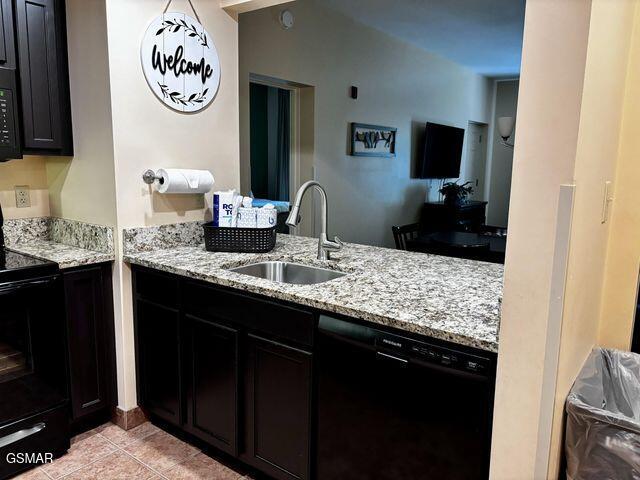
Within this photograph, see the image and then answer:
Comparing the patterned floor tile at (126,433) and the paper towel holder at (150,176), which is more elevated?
the paper towel holder at (150,176)

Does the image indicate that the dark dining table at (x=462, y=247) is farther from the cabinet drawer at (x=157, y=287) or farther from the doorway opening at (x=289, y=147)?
the cabinet drawer at (x=157, y=287)

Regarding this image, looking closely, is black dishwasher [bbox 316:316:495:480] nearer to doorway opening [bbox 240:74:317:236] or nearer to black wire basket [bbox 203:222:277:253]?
black wire basket [bbox 203:222:277:253]

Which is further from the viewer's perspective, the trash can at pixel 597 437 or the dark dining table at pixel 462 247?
the dark dining table at pixel 462 247

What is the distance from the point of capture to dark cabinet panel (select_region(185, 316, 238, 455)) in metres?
1.99

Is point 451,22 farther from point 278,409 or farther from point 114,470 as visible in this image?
point 114,470

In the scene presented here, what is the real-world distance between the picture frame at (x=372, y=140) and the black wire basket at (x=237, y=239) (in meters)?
2.34

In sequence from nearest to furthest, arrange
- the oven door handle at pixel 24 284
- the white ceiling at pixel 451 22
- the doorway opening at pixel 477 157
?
the oven door handle at pixel 24 284 → the white ceiling at pixel 451 22 → the doorway opening at pixel 477 157

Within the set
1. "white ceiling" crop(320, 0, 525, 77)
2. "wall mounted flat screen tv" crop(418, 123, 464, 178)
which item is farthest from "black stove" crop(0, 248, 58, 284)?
"wall mounted flat screen tv" crop(418, 123, 464, 178)

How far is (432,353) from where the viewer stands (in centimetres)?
139

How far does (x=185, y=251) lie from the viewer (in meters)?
2.48

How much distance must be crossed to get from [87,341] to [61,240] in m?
0.64

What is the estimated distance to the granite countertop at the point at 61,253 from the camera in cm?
221

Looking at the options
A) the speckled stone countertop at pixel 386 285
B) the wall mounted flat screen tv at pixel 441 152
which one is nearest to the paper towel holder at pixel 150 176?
the speckled stone countertop at pixel 386 285

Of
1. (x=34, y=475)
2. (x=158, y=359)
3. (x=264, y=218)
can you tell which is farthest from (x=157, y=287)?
(x=34, y=475)
